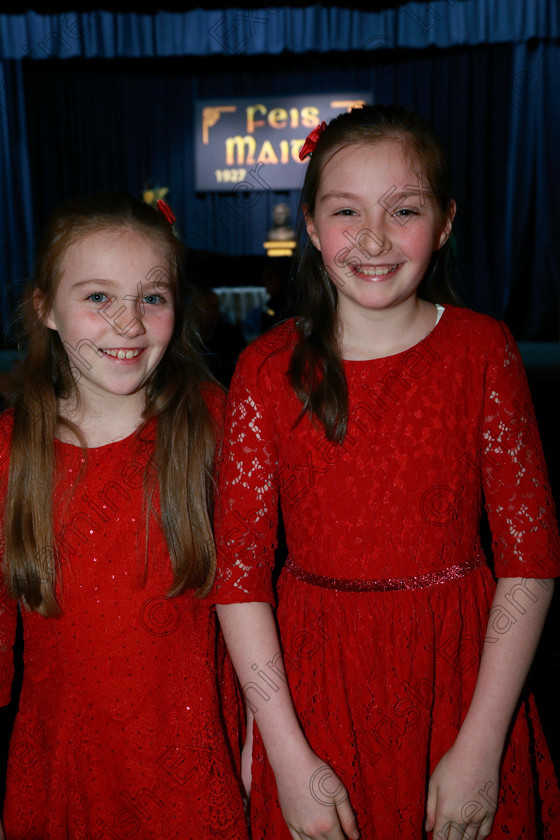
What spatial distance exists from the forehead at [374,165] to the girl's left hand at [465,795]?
2.26ft

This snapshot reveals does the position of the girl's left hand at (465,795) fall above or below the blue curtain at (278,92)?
below

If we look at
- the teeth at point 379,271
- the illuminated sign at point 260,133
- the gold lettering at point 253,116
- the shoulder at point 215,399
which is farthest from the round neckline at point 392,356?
the gold lettering at point 253,116

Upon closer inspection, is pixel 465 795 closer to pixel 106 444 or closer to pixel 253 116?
pixel 106 444

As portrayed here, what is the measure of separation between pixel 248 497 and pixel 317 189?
1.36 ft

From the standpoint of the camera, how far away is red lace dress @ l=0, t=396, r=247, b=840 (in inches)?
42.0

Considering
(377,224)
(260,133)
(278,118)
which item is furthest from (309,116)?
(377,224)

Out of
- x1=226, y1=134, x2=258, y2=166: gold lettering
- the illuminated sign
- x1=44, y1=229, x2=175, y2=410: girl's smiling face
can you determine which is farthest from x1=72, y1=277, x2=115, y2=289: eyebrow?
x1=226, y1=134, x2=258, y2=166: gold lettering

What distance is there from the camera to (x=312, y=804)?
898 millimetres

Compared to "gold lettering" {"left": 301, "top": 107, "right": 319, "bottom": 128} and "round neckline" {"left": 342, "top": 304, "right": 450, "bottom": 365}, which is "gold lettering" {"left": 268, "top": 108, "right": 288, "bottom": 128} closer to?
"gold lettering" {"left": 301, "top": 107, "right": 319, "bottom": 128}

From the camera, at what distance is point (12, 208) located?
8.03m

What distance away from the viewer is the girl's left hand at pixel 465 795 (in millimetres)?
898

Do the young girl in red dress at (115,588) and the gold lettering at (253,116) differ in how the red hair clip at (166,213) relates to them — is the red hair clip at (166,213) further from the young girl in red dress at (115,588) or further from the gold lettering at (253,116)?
the gold lettering at (253,116)

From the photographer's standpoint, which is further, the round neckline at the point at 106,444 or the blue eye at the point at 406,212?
the round neckline at the point at 106,444

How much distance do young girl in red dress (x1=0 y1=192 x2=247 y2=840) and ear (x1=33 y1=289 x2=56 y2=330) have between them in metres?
0.03
